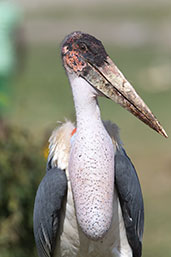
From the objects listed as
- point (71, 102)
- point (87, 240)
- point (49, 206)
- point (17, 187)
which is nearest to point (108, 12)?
point (71, 102)

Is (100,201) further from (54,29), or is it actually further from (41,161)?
(54,29)

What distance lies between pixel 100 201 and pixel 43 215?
1.28ft

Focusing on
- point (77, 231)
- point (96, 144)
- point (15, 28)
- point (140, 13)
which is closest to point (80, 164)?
point (96, 144)

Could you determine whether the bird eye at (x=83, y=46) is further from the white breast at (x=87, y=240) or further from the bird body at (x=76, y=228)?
the white breast at (x=87, y=240)

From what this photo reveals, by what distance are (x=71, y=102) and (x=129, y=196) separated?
10006 mm

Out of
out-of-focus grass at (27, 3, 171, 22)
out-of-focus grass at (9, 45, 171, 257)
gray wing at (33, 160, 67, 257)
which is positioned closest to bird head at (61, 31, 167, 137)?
gray wing at (33, 160, 67, 257)

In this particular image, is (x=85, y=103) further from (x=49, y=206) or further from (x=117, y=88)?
(x=49, y=206)

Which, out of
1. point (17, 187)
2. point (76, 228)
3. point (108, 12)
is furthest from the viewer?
point (108, 12)

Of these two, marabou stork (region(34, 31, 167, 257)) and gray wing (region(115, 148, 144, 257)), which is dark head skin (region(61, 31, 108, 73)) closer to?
marabou stork (region(34, 31, 167, 257))

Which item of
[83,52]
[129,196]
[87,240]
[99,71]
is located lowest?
[87,240]

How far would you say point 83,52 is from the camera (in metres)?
4.89

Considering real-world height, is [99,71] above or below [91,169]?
above

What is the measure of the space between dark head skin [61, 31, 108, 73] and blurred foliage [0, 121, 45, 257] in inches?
69.2

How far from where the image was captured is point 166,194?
999cm
